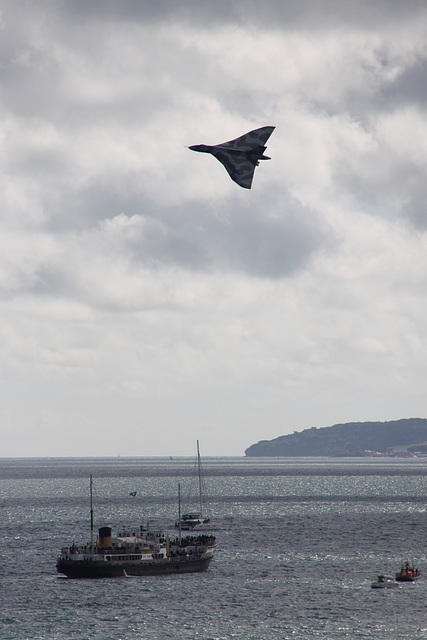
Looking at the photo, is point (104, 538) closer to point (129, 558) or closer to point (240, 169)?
point (129, 558)

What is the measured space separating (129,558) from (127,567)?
1.26 metres

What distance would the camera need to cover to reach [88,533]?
467 feet

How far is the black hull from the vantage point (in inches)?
3954

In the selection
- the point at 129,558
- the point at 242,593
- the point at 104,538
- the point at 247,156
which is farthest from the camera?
the point at 104,538

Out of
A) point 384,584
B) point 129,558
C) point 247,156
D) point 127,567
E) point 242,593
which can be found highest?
point 247,156

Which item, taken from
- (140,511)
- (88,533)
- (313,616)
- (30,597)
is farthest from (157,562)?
(140,511)

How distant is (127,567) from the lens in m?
102

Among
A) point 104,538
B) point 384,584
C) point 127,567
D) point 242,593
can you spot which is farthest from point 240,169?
point 104,538

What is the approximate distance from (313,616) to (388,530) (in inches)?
3053

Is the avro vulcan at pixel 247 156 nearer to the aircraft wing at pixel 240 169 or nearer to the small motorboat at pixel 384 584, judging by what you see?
the aircraft wing at pixel 240 169

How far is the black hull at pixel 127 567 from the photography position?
10044cm

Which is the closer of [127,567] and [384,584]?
[384,584]

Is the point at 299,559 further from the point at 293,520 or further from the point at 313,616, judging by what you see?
the point at 293,520

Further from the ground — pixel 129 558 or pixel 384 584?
pixel 129 558
